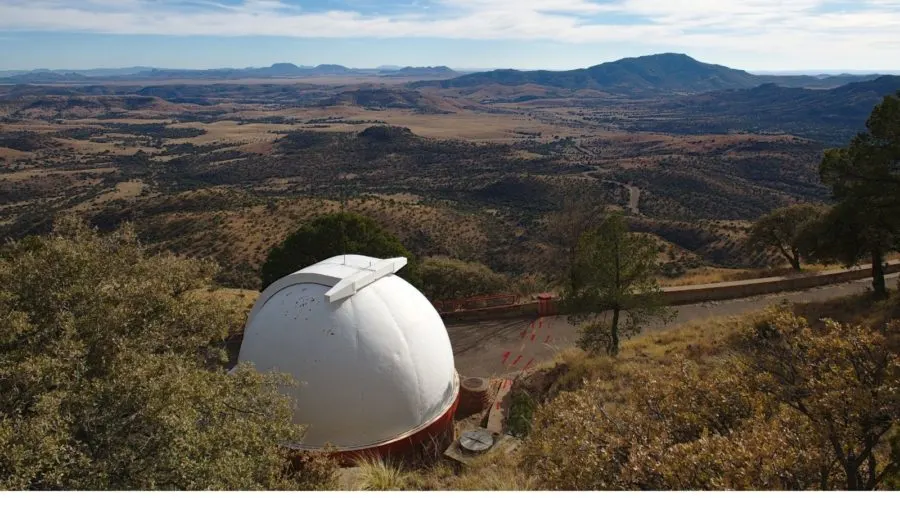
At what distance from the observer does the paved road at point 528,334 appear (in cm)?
2031

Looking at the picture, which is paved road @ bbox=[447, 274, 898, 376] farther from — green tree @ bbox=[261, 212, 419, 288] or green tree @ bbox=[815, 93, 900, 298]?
green tree @ bbox=[815, 93, 900, 298]

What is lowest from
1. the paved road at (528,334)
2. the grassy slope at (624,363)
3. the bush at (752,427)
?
the paved road at (528,334)

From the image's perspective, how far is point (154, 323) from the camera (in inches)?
365

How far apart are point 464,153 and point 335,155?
101ft

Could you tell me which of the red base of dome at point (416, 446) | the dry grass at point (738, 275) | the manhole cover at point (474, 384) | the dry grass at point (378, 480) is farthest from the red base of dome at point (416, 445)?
the dry grass at point (738, 275)

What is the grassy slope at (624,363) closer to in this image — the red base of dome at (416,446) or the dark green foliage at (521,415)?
the red base of dome at (416,446)

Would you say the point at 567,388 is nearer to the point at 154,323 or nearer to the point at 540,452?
the point at 540,452

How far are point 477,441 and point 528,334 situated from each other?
10228 millimetres

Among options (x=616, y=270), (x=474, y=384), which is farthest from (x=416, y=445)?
(x=616, y=270)

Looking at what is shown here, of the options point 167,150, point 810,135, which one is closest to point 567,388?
point 167,150

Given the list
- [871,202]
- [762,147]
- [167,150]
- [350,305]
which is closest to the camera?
[350,305]

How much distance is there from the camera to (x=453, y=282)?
27.0 m

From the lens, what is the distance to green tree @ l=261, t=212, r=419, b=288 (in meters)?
21.3

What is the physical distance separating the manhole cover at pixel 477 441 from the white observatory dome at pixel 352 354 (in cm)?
83
